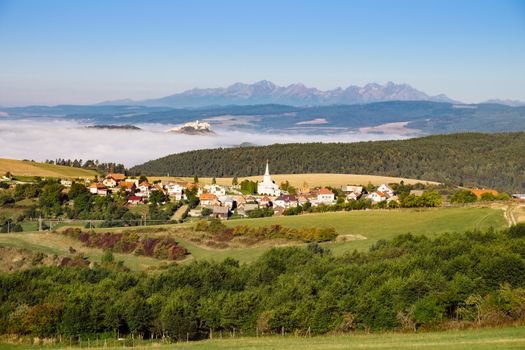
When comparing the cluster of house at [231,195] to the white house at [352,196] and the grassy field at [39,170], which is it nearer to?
the white house at [352,196]

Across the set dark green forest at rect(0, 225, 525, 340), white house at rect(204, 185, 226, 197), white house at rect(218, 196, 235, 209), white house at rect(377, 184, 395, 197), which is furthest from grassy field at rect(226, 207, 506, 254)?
white house at rect(204, 185, 226, 197)

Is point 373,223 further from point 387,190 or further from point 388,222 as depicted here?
point 387,190

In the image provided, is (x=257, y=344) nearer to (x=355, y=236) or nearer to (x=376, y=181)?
(x=355, y=236)

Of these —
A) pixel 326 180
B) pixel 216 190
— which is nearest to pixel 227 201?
pixel 216 190

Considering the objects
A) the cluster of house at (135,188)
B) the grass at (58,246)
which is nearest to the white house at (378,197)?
the cluster of house at (135,188)

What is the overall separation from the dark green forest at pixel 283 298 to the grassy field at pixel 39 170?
5454cm

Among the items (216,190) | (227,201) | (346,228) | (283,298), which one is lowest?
(216,190)

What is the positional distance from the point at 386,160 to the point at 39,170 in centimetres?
5057

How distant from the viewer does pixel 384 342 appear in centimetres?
2245

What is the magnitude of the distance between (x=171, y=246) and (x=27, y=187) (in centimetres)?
2970

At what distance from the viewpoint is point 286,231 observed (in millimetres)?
47625

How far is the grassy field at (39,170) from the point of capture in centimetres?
8612

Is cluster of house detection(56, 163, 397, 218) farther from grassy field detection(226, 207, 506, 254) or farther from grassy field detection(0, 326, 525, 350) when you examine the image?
grassy field detection(0, 326, 525, 350)

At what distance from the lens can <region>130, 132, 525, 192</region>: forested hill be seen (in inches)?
4075
